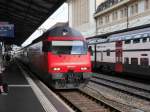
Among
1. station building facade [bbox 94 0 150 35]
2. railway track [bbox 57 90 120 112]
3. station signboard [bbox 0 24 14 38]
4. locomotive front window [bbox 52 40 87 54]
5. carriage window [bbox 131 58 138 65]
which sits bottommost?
railway track [bbox 57 90 120 112]

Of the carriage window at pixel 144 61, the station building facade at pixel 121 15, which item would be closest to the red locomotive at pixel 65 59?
the carriage window at pixel 144 61

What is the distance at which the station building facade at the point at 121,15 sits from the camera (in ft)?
167

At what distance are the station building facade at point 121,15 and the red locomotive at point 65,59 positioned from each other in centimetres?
2938

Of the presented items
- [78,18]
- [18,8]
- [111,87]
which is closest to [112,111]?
[111,87]

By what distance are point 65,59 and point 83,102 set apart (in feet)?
12.1

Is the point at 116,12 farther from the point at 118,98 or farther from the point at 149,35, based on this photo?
the point at 118,98

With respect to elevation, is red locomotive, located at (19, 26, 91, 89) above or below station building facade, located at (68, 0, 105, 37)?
below

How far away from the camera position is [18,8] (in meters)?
37.3

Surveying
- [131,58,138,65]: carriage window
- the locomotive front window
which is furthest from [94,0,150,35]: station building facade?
the locomotive front window

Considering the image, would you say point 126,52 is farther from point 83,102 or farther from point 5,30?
point 5,30

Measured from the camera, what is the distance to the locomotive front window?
1855cm

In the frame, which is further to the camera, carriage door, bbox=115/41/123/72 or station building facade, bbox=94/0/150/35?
station building facade, bbox=94/0/150/35

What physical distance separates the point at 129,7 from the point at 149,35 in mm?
36185

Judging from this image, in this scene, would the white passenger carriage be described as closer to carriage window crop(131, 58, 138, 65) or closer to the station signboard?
carriage window crop(131, 58, 138, 65)
